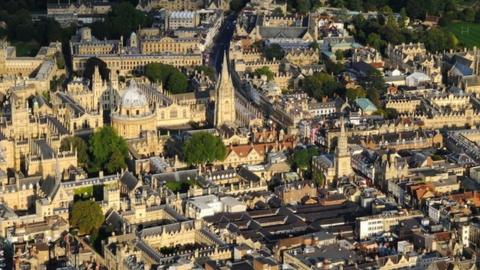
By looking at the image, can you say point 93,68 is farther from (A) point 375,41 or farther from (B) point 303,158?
(B) point 303,158

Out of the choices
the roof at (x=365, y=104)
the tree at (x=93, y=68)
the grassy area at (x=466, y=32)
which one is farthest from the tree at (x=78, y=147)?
the grassy area at (x=466, y=32)

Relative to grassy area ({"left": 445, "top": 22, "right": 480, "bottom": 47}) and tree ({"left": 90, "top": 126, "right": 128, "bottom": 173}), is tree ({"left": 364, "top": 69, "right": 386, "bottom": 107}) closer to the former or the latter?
grassy area ({"left": 445, "top": 22, "right": 480, "bottom": 47})

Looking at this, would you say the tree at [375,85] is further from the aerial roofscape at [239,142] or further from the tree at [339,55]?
the tree at [339,55]

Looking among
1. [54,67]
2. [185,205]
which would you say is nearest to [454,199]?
[185,205]

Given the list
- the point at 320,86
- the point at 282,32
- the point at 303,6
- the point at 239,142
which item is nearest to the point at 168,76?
the point at 320,86

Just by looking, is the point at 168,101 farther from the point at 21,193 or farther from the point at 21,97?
the point at 21,193

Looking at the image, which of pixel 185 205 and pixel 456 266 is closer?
pixel 456 266
